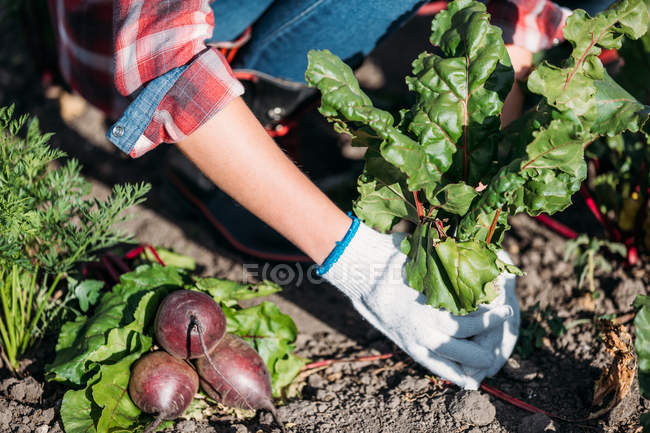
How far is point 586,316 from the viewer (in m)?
2.11

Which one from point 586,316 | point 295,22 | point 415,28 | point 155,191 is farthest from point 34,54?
point 586,316

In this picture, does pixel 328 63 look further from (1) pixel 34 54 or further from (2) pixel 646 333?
(1) pixel 34 54

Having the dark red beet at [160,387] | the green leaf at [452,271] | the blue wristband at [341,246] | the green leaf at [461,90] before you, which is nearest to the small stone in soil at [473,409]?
the green leaf at [452,271]

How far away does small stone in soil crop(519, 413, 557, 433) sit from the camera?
1651 mm

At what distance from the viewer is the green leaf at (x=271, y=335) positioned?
188 centimetres

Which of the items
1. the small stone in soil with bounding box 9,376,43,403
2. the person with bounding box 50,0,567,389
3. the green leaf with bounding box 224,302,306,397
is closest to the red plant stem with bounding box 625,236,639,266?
the person with bounding box 50,0,567,389

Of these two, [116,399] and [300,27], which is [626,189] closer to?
[300,27]

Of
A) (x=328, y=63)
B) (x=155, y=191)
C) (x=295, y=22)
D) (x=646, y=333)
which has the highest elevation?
(x=328, y=63)

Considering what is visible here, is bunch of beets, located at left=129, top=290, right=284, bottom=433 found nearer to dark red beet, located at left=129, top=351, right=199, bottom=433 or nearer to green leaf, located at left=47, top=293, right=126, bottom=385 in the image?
dark red beet, located at left=129, top=351, right=199, bottom=433

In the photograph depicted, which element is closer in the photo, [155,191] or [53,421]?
[53,421]

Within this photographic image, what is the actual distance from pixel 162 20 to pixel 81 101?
217 cm

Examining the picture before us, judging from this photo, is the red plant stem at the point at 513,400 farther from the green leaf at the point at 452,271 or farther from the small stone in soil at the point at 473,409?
the green leaf at the point at 452,271

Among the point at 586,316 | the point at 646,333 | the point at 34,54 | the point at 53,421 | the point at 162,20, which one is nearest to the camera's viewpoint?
the point at 646,333

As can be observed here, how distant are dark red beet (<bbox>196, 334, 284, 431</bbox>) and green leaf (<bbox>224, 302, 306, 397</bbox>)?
0.34ft
